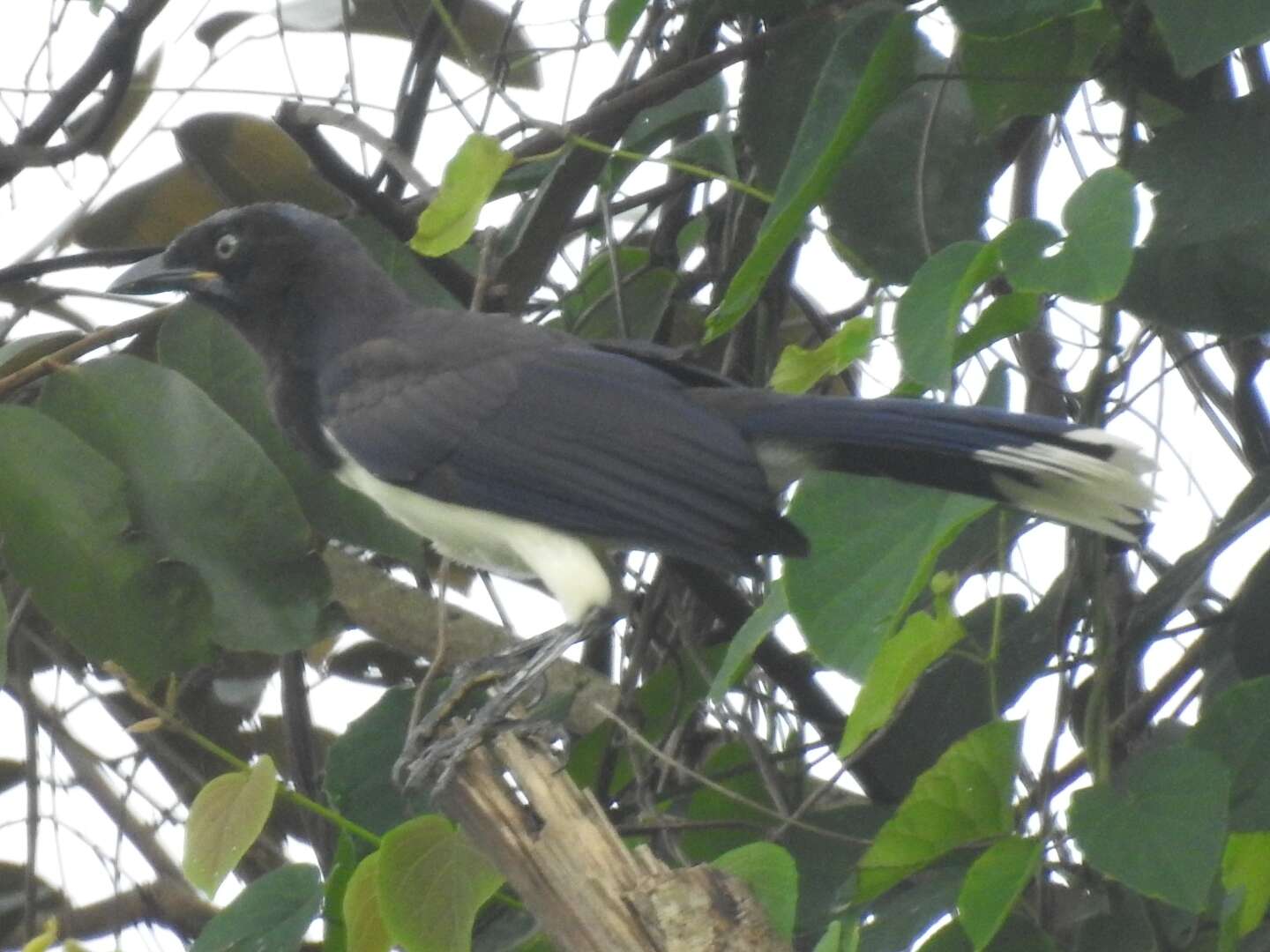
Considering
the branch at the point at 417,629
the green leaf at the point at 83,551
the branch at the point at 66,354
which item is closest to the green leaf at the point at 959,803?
the green leaf at the point at 83,551

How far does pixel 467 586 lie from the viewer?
181 inches

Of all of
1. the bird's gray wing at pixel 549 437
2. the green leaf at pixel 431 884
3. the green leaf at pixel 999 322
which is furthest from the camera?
the bird's gray wing at pixel 549 437

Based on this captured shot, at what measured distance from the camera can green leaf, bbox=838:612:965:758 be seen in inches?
84.0

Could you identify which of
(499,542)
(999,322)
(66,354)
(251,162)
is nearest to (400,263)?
(251,162)

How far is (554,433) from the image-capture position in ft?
11.5

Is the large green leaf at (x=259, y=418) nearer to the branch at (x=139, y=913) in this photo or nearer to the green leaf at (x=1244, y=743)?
the branch at (x=139, y=913)

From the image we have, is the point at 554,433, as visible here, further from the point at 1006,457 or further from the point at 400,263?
the point at 1006,457

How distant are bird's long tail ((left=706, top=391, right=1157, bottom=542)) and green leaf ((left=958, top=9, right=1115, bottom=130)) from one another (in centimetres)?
51

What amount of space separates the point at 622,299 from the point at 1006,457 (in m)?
1.23

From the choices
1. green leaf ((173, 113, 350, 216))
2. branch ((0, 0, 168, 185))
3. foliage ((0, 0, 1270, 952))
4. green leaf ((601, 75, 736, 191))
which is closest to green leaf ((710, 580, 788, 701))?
foliage ((0, 0, 1270, 952))

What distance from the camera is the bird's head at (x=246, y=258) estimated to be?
379cm

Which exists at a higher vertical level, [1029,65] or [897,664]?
[1029,65]

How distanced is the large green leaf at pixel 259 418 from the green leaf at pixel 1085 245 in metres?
1.41

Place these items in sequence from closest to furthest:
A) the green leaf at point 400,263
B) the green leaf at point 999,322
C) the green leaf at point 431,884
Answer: the green leaf at point 999,322, the green leaf at point 431,884, the green leaf at point 400,263
